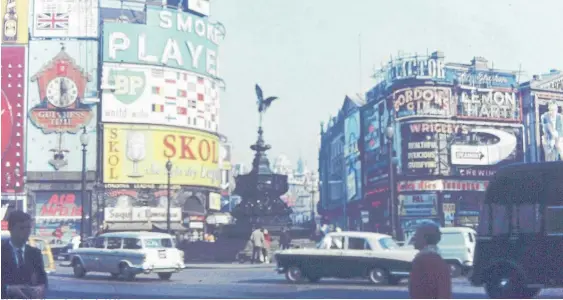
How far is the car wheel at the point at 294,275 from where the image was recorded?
50.5ft

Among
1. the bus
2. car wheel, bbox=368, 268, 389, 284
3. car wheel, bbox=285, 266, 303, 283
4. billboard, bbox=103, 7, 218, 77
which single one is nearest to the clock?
billboard, bbox=103, 7, 218, 77

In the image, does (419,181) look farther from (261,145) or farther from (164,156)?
(261,145)

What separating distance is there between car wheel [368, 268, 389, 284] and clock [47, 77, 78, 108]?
2815cm

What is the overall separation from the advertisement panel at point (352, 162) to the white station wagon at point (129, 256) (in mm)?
28639

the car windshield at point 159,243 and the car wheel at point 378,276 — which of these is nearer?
the car wheel at point 378,276

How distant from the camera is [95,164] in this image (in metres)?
43.8

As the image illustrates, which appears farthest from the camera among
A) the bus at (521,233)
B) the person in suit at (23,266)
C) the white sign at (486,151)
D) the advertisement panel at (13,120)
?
the white sign at (486,151)

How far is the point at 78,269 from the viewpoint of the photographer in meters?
17.5

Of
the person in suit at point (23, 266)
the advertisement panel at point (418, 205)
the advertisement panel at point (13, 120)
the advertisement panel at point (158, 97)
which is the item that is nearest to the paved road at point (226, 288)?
the person in suit at point (23, 266)

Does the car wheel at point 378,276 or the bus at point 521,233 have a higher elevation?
the bus at point 521,233

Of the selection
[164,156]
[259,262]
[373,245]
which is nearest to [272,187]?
[259,262]

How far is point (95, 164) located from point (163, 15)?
878 cm

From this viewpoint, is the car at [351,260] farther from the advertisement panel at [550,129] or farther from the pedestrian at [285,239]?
the advertisement panel at [550,129]

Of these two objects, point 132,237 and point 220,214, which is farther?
point 220,214
